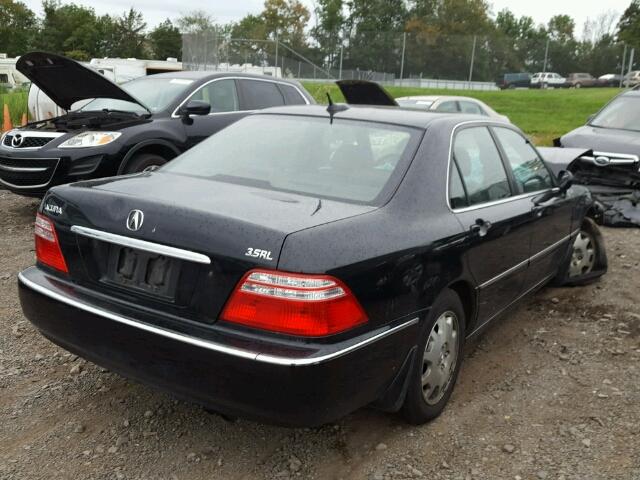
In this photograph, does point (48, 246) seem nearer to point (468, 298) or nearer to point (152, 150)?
point (468, 298)

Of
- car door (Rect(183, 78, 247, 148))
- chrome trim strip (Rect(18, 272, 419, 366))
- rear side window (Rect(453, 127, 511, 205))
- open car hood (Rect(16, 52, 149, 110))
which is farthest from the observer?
car door (Rect(183, 78, 247, 148))

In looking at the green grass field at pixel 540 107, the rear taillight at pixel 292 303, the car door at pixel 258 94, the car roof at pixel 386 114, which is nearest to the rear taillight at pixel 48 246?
the rear taillight at pixel 292 303

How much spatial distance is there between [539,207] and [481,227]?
1.00 meters

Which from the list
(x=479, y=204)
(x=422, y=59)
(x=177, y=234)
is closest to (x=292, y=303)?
(x=177, y=234)

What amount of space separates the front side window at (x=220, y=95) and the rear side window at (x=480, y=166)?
14.9ft

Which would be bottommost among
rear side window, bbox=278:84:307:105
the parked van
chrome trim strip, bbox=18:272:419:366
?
chrome trim strip, bbox=18:272:419:366

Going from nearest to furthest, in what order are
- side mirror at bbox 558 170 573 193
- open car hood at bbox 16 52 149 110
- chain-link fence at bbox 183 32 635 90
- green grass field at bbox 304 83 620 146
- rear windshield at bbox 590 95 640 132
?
side mirror at bbox 558 170 573 193, open car hood at bbox 16 52 149 110, rear windshield at bbox 590 95 640 132, green grass field at bbox 304 83 620 146, chain-link fence at bbox 183 32 635 90

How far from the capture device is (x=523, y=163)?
4.28m

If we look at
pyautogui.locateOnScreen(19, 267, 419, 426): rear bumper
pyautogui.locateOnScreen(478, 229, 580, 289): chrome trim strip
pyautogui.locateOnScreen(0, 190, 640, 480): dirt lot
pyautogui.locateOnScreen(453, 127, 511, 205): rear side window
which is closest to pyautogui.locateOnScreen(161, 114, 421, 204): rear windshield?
pyautogui.locateOnScreen(453, 127, 511, 205): rear side window

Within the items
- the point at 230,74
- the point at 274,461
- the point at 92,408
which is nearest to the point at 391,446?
the point at 274,461

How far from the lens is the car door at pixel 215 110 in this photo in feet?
24.0

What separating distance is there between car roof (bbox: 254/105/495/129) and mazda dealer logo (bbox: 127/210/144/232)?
1.41 meters

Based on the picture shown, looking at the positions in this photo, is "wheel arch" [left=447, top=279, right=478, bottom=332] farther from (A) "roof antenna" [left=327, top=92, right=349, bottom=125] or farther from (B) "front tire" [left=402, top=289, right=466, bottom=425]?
(A) "roof antenna" [left=327, top=92, right=349, bottom=125]

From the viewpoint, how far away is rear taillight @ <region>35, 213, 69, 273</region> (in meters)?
3.00
